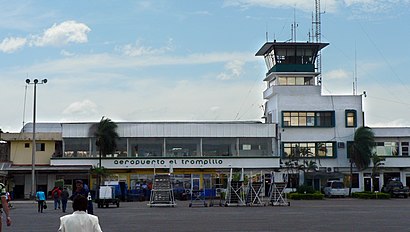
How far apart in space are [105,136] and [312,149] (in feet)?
67.9

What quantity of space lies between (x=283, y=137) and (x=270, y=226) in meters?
45.2

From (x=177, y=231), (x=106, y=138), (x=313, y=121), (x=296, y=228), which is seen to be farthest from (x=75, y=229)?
(x=313, y=121)

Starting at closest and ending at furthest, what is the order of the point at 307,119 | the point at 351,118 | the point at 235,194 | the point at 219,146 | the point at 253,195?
the point at 253,195 < the point at 235,194 < the point at 219,146 < the point at 307,119 < the point at 351,118

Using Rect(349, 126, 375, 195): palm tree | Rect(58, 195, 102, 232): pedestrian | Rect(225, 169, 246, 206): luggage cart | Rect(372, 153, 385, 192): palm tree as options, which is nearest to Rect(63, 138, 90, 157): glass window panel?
Rect(225, 169, 246, 206): luggage cart

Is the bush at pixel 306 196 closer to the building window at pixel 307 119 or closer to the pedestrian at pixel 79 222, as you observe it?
the building window at pixel 307 119

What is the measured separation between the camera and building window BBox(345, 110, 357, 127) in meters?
68.4

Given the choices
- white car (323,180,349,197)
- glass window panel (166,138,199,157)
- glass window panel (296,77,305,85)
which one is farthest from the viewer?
glass window panel (296,77,305,85)

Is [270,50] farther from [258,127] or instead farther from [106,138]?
[106,138]

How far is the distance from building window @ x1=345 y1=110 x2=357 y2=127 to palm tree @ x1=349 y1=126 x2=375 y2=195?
1.81 m

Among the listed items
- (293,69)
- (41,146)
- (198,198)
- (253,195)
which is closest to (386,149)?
(293,69)

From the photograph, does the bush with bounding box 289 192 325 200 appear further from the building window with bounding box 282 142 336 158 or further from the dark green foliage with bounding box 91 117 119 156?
the dark green foliage with bounding box 91 117 119 156

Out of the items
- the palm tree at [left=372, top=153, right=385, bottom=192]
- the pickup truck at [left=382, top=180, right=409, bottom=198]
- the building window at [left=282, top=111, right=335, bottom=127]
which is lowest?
the pickup truck at [left=382, top=180, right=409, bottom=198]

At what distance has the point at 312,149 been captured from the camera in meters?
68.0

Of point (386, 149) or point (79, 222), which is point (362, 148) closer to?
point (386, 149)
